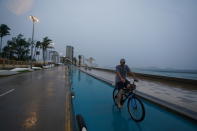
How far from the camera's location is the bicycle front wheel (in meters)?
5.32

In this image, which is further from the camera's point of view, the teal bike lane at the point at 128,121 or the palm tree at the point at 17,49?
the palm tree at the point at 17,49

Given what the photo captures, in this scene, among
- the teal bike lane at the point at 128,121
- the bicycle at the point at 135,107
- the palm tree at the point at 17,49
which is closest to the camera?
the teal bike lane at the point at 128,121

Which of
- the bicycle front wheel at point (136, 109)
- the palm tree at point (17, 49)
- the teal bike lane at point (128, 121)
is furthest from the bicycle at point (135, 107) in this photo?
the palm tree at point (17, 49)

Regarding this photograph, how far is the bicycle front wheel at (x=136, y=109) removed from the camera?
532 cm

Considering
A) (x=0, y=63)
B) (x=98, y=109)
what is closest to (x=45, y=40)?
(x=0, y=63)

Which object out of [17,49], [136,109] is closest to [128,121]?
[136,109]

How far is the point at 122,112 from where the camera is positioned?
667 cm

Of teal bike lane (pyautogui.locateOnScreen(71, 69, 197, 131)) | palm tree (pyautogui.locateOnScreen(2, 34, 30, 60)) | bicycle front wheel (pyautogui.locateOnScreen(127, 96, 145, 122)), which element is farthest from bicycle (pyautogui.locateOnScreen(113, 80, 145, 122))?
palm tree (pyautogui.locateOnScreen(2, 34, 30, 60))

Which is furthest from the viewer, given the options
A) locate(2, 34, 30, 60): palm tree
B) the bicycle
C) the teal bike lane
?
locate(2, 34, 30, 60): palm tree

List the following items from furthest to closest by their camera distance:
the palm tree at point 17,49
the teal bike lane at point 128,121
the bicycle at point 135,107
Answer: the palm tree at point 17,49
the bicycle at point 135,107
the teal bike lane at point 128,121

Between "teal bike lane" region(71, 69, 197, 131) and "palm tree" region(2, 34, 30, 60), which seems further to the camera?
"palm tree" region(2, 34, 30, 60)

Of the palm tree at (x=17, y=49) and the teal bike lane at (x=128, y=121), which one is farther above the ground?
the palm tree at (x=17, y=49)

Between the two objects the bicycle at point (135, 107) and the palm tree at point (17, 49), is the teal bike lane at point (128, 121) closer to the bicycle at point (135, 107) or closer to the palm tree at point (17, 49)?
the bicycle at point (135, 107)

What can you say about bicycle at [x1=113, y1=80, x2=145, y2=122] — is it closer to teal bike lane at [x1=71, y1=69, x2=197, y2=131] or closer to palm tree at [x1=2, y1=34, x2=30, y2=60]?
teal bike lane at [x1=71, y1=69, x2=197, y2=131]
